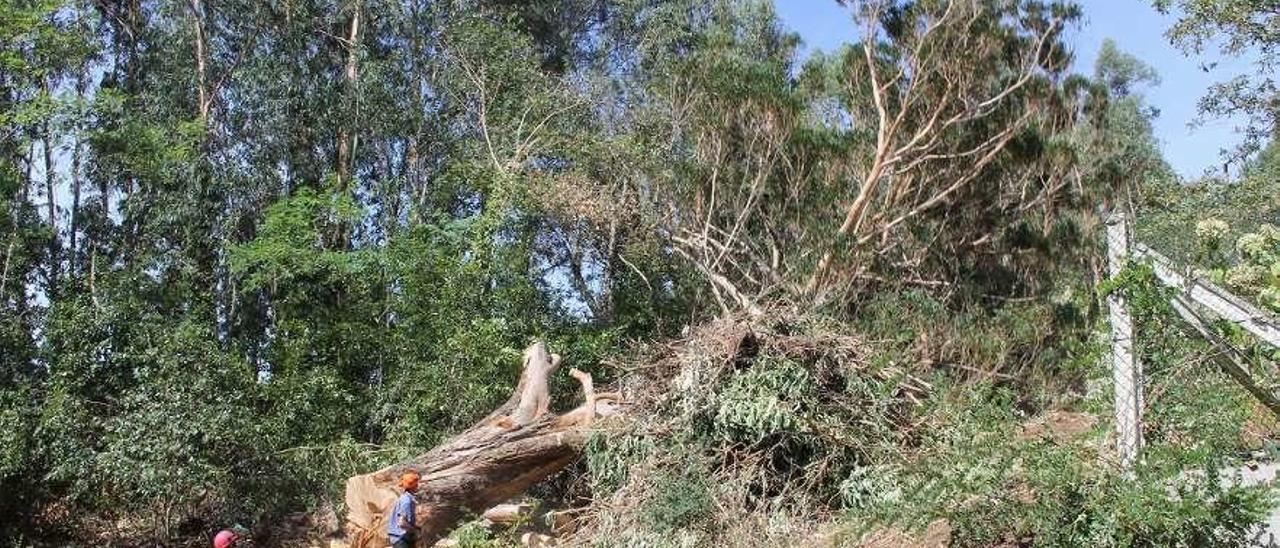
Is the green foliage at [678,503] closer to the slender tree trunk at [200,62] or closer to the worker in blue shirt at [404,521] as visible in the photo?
the worker in blue shirt at [404,521]

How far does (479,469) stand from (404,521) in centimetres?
186

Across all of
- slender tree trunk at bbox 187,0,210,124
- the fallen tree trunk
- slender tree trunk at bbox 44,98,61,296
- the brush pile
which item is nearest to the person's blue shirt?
the fallen tree trunk

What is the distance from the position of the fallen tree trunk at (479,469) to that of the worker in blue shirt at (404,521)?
3.57 ft

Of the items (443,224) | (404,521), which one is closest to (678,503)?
(404,521)

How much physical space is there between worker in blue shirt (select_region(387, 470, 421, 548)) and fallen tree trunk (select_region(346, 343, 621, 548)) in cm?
109

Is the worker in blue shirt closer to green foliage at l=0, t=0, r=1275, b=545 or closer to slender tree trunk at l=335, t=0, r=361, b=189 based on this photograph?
green foliage at l=0, t=0, r=1275, b=545

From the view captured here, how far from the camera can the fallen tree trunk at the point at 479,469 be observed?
1128 centimetres

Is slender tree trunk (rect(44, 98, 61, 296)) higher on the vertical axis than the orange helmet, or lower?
higher

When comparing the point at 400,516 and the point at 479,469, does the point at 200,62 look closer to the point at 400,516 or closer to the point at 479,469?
the point at 479,469

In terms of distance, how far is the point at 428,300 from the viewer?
57.7 ft

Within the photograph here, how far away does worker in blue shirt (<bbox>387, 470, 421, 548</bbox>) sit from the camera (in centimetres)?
970

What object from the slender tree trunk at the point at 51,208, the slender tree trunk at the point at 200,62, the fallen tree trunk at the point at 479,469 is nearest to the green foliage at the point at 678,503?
the fallen tree trunk at the point at 479,469

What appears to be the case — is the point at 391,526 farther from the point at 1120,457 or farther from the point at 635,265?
the point at 635,265

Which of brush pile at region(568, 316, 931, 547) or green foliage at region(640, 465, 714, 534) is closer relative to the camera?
green foliage at region(640, 465, 714, 534)
